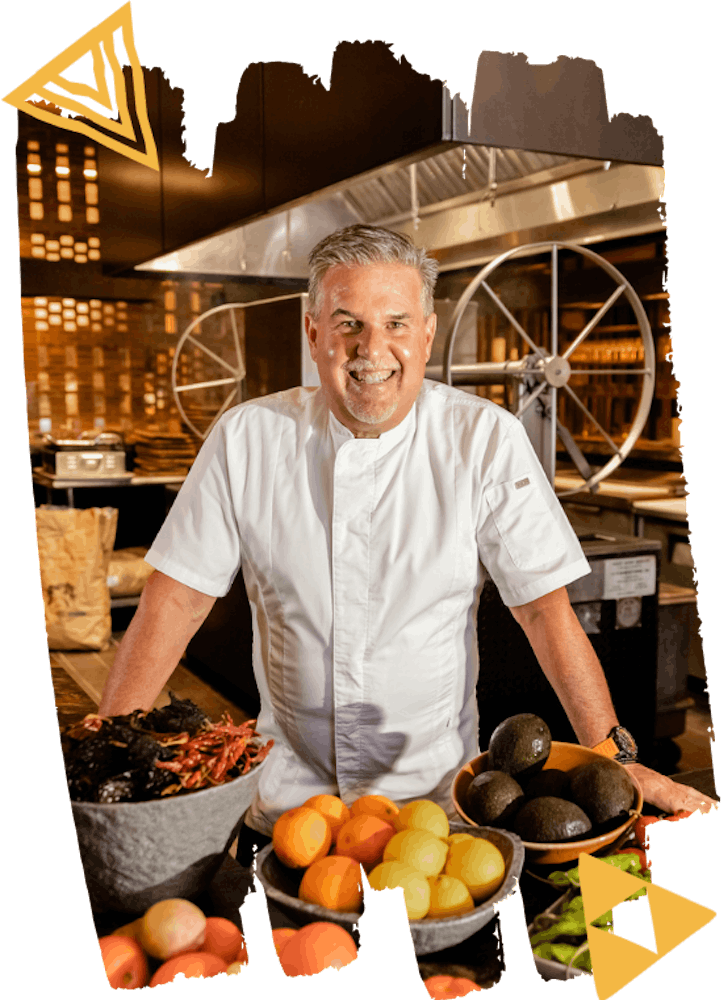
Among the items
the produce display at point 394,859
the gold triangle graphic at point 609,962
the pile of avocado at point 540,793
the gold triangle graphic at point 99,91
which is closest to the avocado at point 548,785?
the pile of avocado at point 540,793

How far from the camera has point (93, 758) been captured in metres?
1.23

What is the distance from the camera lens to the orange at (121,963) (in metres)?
1.27

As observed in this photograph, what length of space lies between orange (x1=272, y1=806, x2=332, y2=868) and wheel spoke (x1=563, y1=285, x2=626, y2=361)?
1.00 m

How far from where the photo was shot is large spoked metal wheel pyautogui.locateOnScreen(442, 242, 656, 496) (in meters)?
1.81

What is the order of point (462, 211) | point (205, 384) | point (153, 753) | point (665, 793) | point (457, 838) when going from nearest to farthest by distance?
point (153, 753)
point (457, 838)
point (205, 384)
point (665, 793)
point (462, 211)

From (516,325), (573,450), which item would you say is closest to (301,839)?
(573,450)

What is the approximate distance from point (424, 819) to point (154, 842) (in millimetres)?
353

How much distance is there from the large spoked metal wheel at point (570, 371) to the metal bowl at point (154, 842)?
87 centimetres

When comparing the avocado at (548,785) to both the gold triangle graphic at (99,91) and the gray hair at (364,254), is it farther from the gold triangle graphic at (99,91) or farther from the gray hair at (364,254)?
the gold triangle graphic at (99,91)

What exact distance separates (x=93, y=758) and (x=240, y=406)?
0.52m

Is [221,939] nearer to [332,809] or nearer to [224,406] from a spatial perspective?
[332,809]

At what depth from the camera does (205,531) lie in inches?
54.1

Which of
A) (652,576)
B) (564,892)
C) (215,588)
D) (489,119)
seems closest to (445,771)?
(564,892)

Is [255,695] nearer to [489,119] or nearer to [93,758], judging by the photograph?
[93,758]
